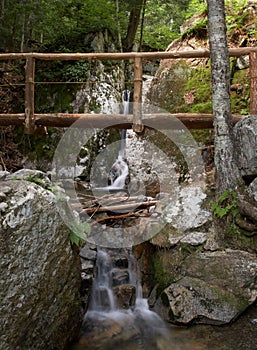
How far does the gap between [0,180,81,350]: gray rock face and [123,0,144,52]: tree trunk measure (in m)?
10.3

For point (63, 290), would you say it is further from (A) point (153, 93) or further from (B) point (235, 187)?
(A) point (153, 93)

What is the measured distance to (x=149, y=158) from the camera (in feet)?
26.8

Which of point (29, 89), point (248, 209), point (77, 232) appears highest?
point (29, 89)

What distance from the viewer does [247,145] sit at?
4.72 m

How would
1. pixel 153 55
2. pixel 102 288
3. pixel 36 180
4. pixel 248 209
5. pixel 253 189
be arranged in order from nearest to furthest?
pixel 36 180, pixel 248 209, pixel 253 189, pixel 102 288, pixel 153 55

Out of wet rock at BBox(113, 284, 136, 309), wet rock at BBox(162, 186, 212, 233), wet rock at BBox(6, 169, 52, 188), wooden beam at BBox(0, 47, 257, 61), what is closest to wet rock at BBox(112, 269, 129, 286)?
wet rock at BBox(113, 284, 136, 309)

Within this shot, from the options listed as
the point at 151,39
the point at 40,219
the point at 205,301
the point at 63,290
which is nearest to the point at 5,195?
the point at 40,219

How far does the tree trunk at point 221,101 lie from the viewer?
478 centimetres

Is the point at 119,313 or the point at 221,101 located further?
the point at 119,313

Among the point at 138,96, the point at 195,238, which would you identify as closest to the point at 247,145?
the point at 195,238

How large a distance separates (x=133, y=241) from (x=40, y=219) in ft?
9.28

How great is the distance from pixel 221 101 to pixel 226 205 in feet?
5.10

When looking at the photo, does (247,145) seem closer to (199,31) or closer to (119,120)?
(119,120)

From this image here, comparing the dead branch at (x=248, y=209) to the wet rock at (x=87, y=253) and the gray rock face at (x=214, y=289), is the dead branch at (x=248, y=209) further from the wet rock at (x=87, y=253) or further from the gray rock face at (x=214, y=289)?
the wet rock at (x=87, y=253)
